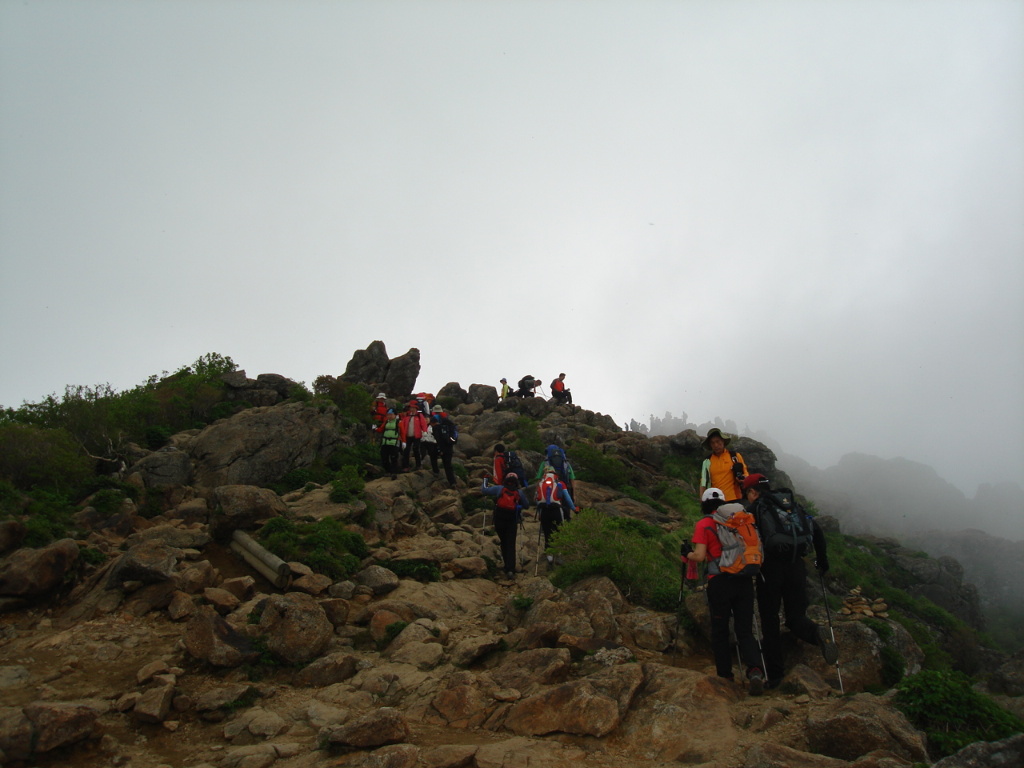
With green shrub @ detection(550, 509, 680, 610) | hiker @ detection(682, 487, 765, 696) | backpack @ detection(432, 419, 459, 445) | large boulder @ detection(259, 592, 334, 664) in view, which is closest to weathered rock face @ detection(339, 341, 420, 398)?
backpack @ detection(432, 419, 459, 445)

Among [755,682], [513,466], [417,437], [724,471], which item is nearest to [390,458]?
[417,437]

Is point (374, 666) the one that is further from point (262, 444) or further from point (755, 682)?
point (262, 444)

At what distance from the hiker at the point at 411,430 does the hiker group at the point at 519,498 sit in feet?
18.3

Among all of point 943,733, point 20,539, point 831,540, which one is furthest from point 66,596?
point 831,540

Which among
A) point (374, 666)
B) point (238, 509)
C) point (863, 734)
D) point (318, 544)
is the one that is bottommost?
point (374, 666)

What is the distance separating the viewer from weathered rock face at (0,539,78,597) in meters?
9.93

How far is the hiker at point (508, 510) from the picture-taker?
43.0 ft

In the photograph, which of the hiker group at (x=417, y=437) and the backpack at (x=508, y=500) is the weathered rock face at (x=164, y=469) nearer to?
the hiker group at (x=417, y=437)

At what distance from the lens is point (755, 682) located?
23.2 feet

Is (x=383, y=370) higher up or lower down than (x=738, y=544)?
higher up

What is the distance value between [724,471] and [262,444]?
15.7 m

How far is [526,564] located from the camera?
15305mm

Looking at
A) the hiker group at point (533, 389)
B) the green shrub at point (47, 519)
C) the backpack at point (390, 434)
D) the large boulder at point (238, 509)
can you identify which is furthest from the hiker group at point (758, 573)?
the hiker group at point (533, 389)

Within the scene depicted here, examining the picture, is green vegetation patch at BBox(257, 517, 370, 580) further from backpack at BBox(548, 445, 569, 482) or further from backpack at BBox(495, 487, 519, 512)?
backpack at BBox(548, 445, 569, 482)
